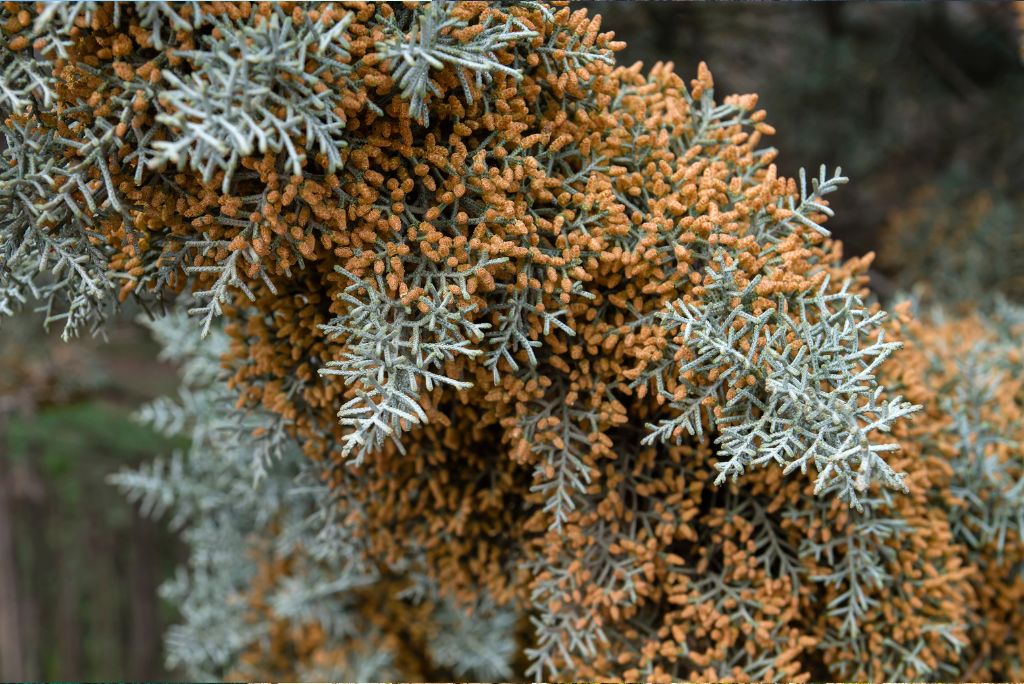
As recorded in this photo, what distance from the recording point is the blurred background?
3.28 m

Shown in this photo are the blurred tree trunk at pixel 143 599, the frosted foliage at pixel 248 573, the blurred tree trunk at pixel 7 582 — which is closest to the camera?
the frosted foliage at pixel 248 573

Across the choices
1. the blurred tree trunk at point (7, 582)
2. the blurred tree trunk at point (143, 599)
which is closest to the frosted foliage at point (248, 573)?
the blurred tree trunk at point (143, 599)

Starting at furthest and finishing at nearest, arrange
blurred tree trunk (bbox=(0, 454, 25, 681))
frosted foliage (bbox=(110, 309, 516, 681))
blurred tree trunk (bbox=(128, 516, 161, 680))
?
blurred tree trunk (bbox=(128, 516, 161, 680)) < blurred tree trunk (bbox=(0, 454, 25, 681)) < frosted foliage (bbox=(110, 309, 516, 681))

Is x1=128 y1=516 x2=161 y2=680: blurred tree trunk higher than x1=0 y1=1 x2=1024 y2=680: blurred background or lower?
lower

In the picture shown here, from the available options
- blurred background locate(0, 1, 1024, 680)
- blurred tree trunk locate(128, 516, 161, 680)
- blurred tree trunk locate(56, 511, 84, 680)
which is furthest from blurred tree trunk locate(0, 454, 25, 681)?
blurred tree trunk locate(128, 516, 161, 680)

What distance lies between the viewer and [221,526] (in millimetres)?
2559

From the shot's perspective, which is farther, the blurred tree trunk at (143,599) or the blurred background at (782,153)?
the blurred tree trunk at (143,599)

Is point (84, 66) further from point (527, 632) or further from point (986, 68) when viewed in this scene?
point (986, 68)

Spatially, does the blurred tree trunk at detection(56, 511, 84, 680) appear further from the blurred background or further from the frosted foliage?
the frosted foliage

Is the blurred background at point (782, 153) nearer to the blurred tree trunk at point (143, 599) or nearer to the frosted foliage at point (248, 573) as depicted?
the blurred tree trunk at point (143, 599)

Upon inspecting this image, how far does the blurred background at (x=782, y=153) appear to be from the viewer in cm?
328

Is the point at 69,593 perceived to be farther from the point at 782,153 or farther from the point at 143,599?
the point at 782,153

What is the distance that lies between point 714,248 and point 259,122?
2.21ft

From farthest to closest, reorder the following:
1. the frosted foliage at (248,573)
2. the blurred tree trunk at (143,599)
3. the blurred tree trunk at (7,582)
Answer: the blurred tree trunk at (143,599), the blurred tree trunk at (7,582), the frosted foliage at (248,573)
